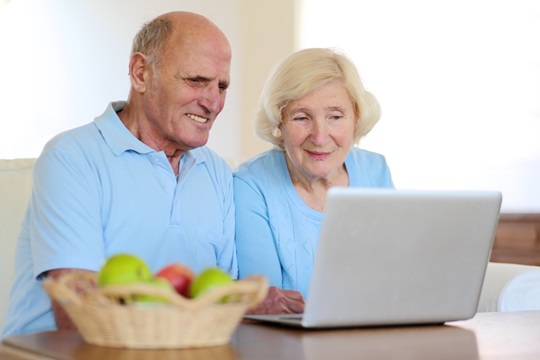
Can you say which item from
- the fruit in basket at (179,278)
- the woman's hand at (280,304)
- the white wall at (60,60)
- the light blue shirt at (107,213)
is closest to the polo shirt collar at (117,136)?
the light blue shirt at (107,213)

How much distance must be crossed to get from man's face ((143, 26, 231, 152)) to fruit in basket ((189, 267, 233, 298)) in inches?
33.4

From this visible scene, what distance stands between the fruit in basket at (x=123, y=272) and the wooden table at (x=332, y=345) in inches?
3.8

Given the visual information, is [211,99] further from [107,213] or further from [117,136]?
[107,213]

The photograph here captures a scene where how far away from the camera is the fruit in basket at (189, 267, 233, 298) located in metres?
1.27

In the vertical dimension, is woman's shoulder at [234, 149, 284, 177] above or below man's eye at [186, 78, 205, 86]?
below

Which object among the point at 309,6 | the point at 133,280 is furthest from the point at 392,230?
the point at 309,6

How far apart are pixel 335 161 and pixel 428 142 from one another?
162cm

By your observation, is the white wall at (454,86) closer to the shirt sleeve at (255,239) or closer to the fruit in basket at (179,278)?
the shirt sleeve at (255,239)

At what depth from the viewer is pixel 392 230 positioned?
1504mm

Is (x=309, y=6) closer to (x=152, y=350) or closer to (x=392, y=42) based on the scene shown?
(x=392, y=42)

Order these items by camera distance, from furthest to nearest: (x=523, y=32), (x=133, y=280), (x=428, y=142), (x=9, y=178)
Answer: (x=428, y=142) < (x=523, y=32) < (x=9, y=178) < (x=133, y=280)

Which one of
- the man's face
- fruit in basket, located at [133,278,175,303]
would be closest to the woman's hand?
the man's face

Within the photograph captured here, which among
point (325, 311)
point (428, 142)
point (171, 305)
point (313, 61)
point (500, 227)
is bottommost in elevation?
point (500, 227)

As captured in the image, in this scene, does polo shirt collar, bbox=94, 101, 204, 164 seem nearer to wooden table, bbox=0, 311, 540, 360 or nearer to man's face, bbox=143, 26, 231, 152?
man's face, bbox=143, 26, 231, 152
